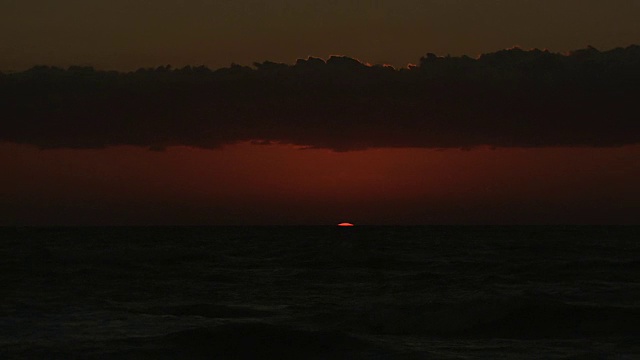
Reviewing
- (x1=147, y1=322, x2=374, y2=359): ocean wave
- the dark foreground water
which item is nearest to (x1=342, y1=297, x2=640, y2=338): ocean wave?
the dark foreground water

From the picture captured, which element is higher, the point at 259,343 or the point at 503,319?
the point at 503,319

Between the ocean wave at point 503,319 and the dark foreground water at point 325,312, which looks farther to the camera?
the ocean wave at point 503,319

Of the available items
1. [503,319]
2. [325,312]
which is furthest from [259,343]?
[503,319]

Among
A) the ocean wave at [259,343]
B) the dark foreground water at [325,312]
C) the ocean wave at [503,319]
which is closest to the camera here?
the ocean wave at [259,343]

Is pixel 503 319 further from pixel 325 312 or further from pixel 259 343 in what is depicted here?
pixel 259 343

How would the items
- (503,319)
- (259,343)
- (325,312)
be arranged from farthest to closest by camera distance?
1. (325,312)
2. (503,319)
3. (259,343)

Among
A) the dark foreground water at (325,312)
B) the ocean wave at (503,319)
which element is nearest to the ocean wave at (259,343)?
the dark foreground water at (325,312)

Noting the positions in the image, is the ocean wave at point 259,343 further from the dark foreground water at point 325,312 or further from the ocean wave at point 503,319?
the ocean wave at point 503,319

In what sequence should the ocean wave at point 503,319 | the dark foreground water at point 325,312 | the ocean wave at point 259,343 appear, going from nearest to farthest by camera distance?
the ocean wave at point 259,343 < the dark foreground water at point 325,312 < the ocean wave at point 503,319

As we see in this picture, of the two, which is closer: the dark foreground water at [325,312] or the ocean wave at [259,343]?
the ocean wave at [259,343]

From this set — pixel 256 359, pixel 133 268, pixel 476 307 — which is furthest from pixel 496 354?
pixel 133 268

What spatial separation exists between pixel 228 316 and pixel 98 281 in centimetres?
1194

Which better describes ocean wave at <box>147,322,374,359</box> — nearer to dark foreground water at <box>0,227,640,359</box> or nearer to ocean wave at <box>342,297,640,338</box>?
dark foreground water at <box>0,227,640,359</box>

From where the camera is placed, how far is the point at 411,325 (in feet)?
73.1
